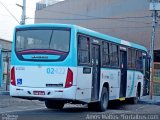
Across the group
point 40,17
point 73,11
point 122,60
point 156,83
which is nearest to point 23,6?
point 156,83

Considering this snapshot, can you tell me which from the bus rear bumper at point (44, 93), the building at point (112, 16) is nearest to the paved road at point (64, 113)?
the bus rear bumper at point (44, 93)

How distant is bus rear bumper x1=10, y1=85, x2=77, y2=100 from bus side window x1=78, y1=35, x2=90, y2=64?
120 centimetres

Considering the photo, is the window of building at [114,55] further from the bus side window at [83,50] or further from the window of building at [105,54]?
the bus side window at [83,50]

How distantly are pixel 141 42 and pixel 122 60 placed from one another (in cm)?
A: 3982

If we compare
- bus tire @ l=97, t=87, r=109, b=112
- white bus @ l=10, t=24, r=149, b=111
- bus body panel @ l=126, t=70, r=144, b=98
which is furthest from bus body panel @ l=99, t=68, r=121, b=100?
bus body panel @ l=126, t=70, r=144, b=98

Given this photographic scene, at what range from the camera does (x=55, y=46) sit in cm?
1592

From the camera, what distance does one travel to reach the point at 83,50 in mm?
16422

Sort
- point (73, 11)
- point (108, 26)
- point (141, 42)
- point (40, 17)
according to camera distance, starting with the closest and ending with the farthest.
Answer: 1. point (141, 42)
2. point (108, 26)
3. point (73, 11)
4. point (40, 17)

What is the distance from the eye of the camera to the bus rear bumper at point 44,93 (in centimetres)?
1546

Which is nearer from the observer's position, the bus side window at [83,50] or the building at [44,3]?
the bus side window at [83,50]

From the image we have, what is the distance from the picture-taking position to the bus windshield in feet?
52.2

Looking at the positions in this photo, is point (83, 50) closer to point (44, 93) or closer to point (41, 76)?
point (41, 76)

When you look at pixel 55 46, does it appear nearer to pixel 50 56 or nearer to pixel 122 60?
pixel 50 56

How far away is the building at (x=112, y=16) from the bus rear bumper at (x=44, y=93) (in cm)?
4348
